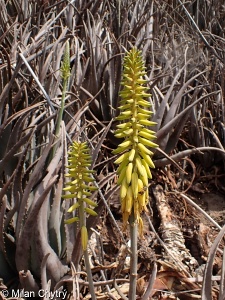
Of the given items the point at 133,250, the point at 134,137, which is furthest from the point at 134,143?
the point at 133,250

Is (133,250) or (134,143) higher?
(134,143)

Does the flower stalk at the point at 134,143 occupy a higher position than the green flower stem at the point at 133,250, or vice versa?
the flower stalk at the point at 134,143

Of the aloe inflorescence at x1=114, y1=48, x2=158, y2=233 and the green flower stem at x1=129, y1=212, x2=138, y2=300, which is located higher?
the aloe inflorescence at x1=114, y1=48, x2=158, y2=233

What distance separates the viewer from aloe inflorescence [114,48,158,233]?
775 mm

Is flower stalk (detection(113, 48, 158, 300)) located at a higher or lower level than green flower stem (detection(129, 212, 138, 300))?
higher

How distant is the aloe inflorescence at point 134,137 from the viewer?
775 millimetres

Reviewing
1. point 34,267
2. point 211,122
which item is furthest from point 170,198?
point 34,267

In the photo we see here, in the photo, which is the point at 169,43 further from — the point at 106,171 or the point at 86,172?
the point at 86,172

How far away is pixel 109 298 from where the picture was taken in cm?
125

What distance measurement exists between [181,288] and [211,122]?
3.04ft

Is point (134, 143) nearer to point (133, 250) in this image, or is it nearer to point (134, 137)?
point (134, 137)

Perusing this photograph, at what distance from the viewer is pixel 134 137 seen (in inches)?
30.8

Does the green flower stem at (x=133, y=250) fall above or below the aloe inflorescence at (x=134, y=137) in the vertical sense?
below

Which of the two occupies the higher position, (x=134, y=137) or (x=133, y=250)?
(x=134, y=137)
